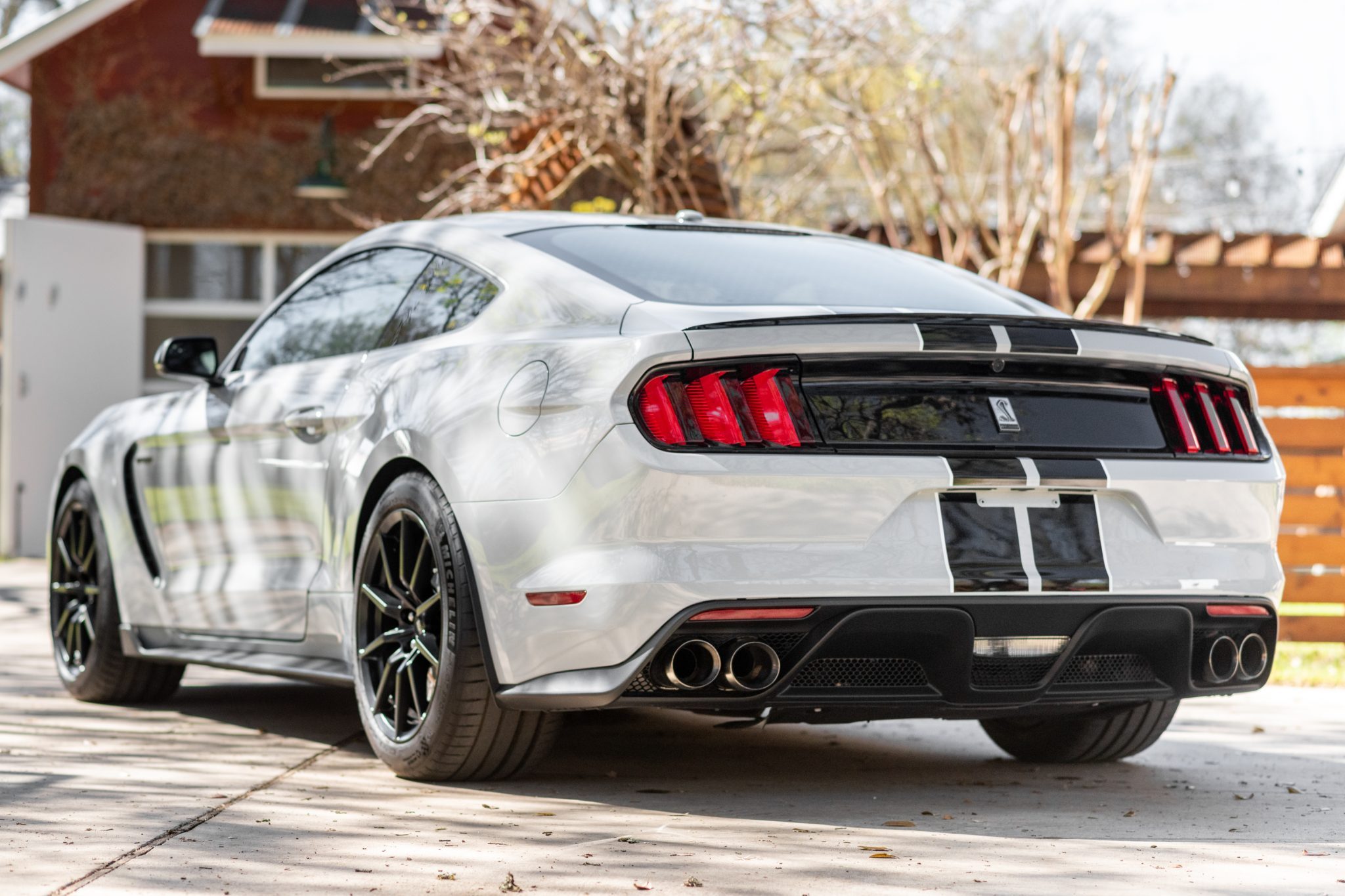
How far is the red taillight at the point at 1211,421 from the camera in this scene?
4.14 metres

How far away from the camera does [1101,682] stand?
13.2ft

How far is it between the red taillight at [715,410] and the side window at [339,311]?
138 cm

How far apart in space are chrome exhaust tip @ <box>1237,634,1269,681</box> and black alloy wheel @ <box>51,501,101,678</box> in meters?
3.76

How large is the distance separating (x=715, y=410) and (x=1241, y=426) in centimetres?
142

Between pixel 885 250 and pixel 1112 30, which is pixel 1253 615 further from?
pixel 1112 30

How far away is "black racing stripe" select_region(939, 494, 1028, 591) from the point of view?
12.1 ft

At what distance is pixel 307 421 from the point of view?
15.7 ft

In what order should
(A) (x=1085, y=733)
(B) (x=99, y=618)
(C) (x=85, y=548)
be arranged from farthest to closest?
(C) (x=85, y=548), (B) (x=99, y=618), (A) (x=1085, y=733)

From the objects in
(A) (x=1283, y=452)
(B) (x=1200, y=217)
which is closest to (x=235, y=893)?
(A) (x=1283, y=452)

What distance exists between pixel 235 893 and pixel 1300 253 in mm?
16965

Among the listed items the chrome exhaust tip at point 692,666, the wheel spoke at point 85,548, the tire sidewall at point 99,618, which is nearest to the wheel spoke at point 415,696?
the chrome exhaust tip at point 692,666

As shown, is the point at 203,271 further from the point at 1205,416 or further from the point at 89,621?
the point at 1205,416

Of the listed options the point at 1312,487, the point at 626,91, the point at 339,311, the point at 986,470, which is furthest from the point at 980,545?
the point at 626,91

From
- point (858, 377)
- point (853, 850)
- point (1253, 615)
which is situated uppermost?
point (858, 377)
